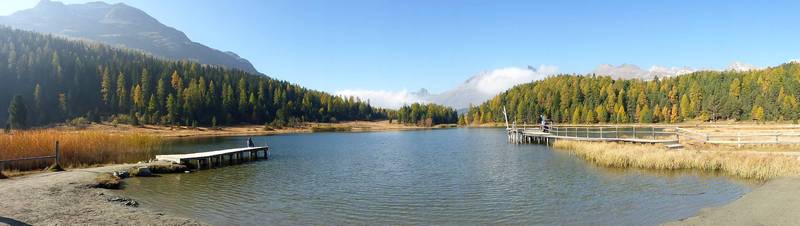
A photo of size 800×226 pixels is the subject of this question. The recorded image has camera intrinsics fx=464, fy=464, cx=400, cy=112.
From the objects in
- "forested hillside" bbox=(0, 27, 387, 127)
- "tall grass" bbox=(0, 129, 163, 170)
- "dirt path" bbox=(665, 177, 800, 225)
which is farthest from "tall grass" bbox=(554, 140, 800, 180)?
"forested hillside" bbox=(0, 27, 387, 127)

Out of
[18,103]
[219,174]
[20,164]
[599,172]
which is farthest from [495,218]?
[18,103]

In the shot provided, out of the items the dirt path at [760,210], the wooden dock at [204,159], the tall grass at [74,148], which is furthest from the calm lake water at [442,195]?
the tall grass at [74,148]

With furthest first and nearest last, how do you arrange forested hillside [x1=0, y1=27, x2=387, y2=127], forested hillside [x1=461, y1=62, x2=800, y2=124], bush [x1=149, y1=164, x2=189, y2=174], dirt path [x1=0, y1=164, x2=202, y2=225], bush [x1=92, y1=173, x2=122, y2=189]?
forested hillside [x1=461, y1=62, x2=800, y2=124] → forested hillside [x1=0, y1=27, x2=387, y2=127] → bush [x1=149, y1=164, x2=189, y2=174] → bush [x1=92, y1=173, x2=122, y2=189] → dirt path [x1=0, y1=164, x2=202, y2=225]

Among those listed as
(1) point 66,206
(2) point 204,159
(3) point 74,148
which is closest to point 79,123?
(2) point 204,159

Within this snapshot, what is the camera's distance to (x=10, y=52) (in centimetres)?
14838

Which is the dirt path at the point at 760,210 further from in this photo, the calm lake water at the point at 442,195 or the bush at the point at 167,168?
the bush at the point at 167,168

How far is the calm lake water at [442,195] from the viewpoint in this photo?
63.9 feet

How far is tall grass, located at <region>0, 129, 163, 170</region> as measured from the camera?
30572 mm

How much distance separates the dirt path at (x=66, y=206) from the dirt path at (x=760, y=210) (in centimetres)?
1923

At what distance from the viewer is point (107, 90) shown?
14500cm

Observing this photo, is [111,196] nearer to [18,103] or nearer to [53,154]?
[53,154]

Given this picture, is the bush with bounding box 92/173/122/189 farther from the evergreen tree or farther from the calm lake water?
the evergreen tree

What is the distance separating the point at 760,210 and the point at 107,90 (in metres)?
165

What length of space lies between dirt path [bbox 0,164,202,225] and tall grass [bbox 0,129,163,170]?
704 centimetres
